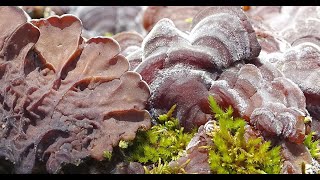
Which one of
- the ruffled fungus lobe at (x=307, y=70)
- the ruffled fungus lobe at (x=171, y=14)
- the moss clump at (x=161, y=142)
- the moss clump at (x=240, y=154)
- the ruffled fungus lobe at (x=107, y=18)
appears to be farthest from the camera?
the ruffled fungus lobe at (x=107, y=18)

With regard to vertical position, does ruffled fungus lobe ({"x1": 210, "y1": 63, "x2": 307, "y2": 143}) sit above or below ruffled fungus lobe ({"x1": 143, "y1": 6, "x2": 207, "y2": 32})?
above

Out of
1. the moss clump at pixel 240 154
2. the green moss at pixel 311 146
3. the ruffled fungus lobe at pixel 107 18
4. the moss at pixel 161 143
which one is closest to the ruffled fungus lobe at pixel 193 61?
the moss at pixel 161 143

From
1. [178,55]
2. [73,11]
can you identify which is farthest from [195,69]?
[73,11]

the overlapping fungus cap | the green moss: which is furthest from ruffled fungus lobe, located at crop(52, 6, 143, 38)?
the green moss

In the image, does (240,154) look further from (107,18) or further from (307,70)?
(107,18)

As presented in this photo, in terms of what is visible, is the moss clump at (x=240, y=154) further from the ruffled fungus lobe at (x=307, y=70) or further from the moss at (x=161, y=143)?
the ruffled fungus lobe at (x=307, y=70)

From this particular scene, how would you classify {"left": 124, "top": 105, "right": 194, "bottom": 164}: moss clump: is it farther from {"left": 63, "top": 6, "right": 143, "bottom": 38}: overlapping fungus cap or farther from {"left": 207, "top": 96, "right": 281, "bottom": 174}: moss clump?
{"left": 63, "top": 6, "right": 143, "bottom": 38}: overlapping fungus cap
